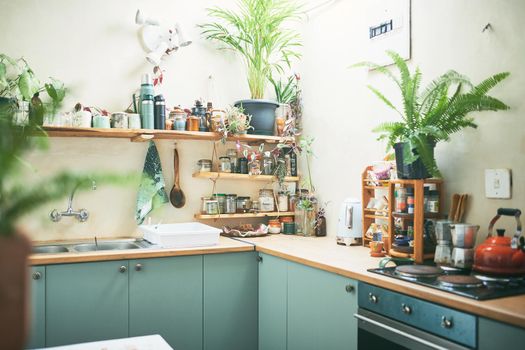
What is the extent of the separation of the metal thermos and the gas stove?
174 centimetres

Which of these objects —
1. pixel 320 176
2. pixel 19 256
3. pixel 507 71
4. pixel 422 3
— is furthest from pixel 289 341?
pixel 19 256

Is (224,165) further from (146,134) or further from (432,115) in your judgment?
(432,115)

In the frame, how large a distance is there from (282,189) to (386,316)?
70.9 inches

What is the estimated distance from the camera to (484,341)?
1471 millimetres

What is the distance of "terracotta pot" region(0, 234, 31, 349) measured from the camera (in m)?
0.44

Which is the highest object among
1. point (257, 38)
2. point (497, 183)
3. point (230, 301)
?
point (257, 38)

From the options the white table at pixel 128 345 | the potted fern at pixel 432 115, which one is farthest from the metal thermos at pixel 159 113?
the white table at pixel 128 345

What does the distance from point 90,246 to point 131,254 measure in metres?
0.47

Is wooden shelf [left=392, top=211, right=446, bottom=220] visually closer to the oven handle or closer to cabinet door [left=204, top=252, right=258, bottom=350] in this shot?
the oven handle

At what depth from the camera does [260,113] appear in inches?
132

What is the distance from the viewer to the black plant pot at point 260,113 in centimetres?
332

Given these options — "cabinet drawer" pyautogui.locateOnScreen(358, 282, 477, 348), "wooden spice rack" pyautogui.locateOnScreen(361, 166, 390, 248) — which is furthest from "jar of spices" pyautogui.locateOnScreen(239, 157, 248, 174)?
"cabinet drawer" pyautogui.locateOnScreen(358, 282, 477, 348)

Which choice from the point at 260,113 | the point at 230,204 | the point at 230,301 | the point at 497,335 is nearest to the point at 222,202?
the point at 230,204

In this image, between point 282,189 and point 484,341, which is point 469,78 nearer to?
point 484,341
